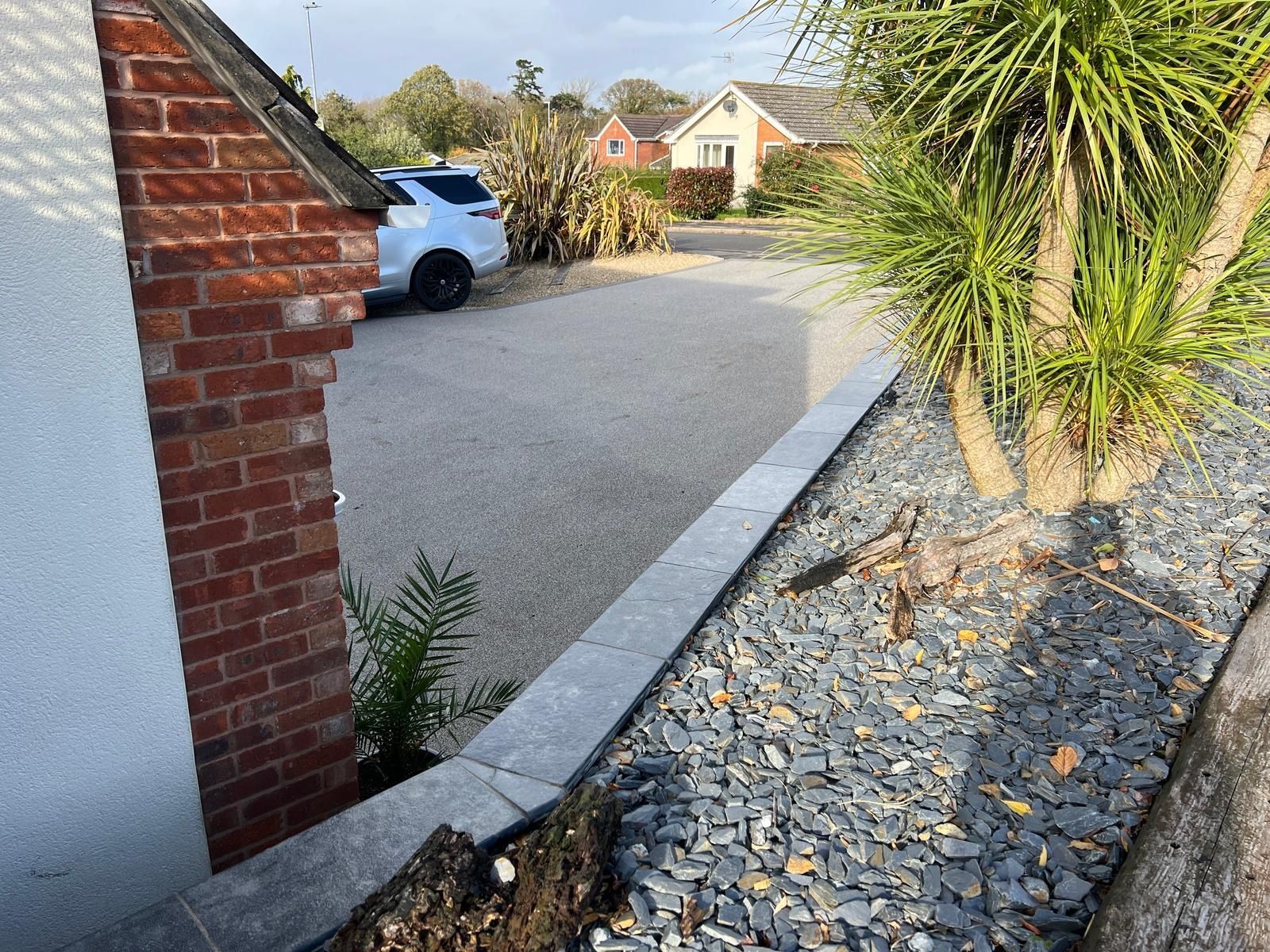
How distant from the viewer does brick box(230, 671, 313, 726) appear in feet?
7.91

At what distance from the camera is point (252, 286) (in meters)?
2.23

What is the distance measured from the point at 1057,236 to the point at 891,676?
2110 mm

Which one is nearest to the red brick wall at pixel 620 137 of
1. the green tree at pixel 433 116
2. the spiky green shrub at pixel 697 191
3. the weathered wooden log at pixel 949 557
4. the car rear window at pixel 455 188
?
the green tree at pixel 433 116

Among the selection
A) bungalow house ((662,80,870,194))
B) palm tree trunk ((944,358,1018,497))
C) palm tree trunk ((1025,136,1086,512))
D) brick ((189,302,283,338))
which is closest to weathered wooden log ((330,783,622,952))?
brick ((189,302,283,338))

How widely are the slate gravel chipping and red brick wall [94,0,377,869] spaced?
0.86 metres

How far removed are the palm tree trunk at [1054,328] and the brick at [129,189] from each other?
3248 mm

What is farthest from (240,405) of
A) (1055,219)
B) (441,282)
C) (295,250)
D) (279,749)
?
(441,282)

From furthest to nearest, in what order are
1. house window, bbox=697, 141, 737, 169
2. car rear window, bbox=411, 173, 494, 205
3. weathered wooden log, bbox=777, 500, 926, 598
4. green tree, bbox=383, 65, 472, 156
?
green tree, bbox=383, 65, 472, 156 < house window, bbox=697, 141, 737, 169 < car rear window, bbox=411, 173, 494, 205 < weathered wooden log, bbox=777, 500, 926, 598

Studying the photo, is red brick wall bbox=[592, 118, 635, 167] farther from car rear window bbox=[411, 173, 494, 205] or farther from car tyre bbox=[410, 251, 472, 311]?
car tyre bbox=[410, 251, 472, 311]

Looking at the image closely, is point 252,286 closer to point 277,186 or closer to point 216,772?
point 277,186

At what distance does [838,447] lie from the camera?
522 centimetres

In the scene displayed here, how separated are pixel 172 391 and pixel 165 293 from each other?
0.22m

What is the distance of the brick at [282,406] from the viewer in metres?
2.28

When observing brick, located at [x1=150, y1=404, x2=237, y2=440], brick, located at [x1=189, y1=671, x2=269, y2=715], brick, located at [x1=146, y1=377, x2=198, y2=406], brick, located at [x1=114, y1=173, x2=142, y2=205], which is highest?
brick, located at [x1=114, y1=173, x2=142, y2=205]
